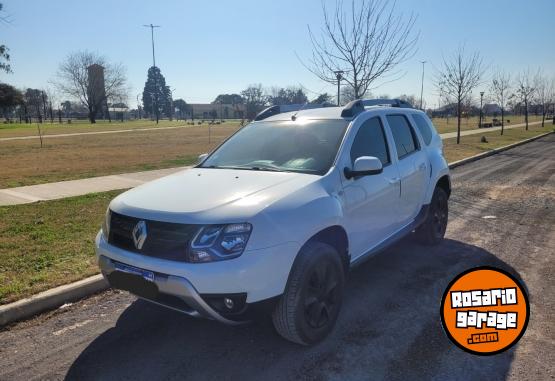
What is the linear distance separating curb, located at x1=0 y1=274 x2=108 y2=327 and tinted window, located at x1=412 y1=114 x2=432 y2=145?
4120 mm

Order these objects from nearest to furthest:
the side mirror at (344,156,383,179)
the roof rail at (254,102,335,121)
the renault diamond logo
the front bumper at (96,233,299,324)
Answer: the front bumper at (96,233,299,324) → the renault diamond logo → the side mirror at (344,156,383,179) → the roof rail at (254,102,335,121)

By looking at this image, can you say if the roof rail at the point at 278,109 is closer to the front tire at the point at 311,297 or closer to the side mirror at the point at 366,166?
the side mirror at the point at 366,166

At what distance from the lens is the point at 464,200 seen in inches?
348

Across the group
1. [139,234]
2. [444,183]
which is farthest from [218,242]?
[444,183]

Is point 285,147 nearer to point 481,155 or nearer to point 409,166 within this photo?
point 409,166

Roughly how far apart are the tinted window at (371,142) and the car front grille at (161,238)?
167 centimetres

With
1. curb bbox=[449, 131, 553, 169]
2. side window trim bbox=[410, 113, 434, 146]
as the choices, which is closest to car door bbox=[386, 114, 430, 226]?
side window trim bbox=[410, 113, 434, 146]

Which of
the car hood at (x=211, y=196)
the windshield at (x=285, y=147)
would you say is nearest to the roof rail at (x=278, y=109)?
the windshield at (x=285, y=147)

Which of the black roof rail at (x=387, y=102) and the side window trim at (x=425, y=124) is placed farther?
the side window trim at (x=425, y=124)

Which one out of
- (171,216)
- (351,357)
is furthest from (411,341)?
(171,216)

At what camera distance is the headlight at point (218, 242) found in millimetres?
2711

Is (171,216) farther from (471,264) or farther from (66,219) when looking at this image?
(66,219)

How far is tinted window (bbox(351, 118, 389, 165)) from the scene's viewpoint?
12.8ft

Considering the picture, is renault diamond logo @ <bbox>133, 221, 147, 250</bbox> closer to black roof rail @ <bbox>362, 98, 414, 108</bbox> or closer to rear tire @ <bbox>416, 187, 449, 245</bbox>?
black roof rail @ <bbox>362, 98, 414, 108</bbox>
